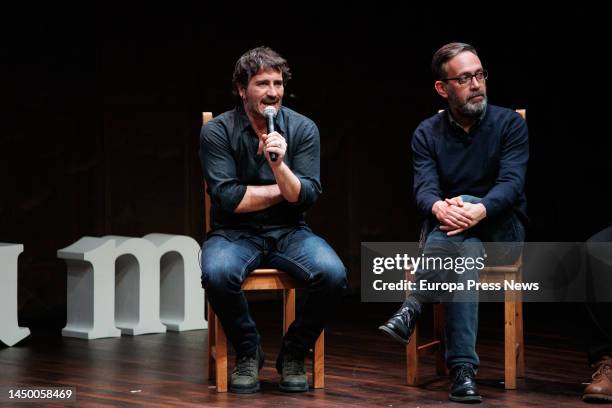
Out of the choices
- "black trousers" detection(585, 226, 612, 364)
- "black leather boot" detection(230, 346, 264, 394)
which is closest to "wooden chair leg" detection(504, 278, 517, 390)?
"black trousers" detection(585, 226, 612, 364)

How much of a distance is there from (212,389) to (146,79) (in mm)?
2734

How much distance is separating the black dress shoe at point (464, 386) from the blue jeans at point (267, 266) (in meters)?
0.51

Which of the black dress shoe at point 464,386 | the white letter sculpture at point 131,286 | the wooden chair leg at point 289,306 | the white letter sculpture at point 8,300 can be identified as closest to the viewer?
the black dress shoe at point 464,386

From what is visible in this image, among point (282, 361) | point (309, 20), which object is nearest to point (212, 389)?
point (282, 361)

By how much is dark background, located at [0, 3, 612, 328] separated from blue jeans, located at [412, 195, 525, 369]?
2.58 m

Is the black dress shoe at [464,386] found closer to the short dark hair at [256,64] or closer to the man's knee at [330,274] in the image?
the man's knee at [330,274]

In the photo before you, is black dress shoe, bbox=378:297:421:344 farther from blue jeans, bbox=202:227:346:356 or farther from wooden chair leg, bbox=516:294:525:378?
wooden chair leg, bbox=516:294:525:378

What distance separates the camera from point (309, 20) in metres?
6.89

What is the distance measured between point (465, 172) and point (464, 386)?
785 mm

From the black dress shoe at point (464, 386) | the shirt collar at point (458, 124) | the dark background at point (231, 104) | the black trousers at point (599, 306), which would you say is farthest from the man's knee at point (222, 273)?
the dark background at point (231, 104)

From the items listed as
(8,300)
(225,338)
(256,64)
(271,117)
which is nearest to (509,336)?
(225,338)

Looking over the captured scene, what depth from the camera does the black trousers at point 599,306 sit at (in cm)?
377

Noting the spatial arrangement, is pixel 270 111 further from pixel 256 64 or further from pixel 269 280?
pixel 269 280

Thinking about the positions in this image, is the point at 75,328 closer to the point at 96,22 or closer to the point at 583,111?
the point at 96,22
